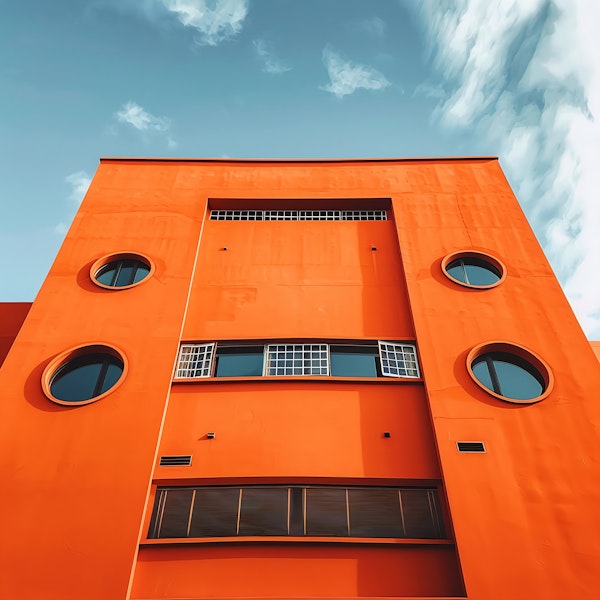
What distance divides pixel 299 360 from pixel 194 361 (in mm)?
2445

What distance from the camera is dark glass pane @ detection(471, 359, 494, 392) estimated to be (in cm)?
1086

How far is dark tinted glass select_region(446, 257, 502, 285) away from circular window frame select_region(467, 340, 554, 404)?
7.37ft

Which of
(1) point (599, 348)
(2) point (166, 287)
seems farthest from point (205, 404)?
(1) point (599, 348)

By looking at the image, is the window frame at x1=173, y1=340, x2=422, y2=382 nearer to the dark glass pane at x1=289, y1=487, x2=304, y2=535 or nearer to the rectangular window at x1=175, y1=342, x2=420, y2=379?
the rectangular window at x1=175, y1=342, x2=420, y2=379

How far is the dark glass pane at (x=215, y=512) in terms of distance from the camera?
9156 mm

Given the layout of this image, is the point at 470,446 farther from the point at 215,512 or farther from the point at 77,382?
the point at 77,382

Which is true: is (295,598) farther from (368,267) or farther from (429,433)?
(368,267)

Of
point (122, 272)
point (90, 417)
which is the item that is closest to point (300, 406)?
point (90, 417)

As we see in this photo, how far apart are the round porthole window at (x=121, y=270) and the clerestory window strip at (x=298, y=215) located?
2772 mm

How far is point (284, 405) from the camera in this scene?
10.6 metres

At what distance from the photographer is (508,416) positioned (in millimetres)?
10086

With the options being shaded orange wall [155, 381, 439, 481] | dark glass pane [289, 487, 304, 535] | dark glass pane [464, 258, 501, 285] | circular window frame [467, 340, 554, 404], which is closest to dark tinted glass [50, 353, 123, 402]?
shaded orange wall [155, 381, 439, 481]

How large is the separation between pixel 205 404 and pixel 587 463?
7.48 m

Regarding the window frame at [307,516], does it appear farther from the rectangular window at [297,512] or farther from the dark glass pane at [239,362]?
the dark glass pane at [239,362]
